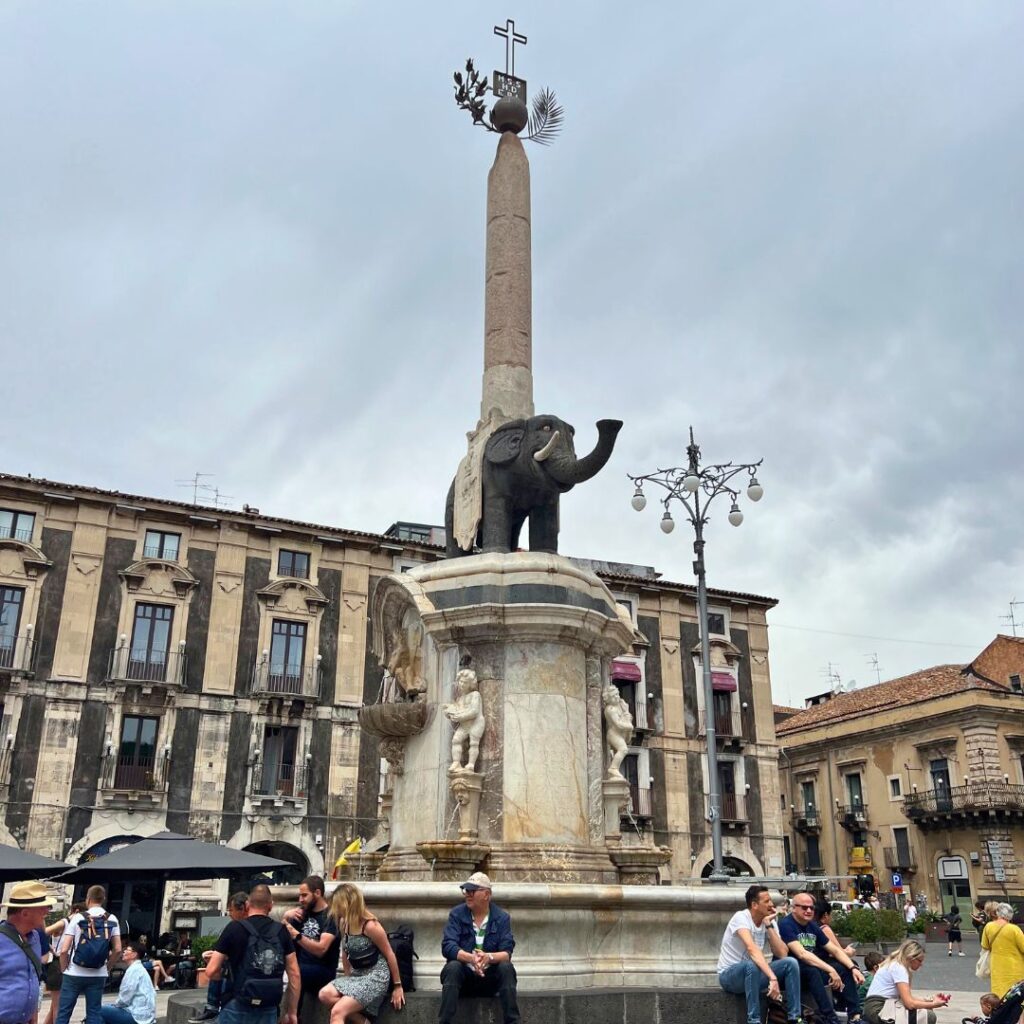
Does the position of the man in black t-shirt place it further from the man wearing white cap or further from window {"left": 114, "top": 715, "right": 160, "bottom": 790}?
window {"left": 114, "top": 715, "right": 160, "bottom": 790}

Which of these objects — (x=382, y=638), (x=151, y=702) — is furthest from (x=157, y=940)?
(x=382, y=638)

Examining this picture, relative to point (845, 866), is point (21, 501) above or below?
above

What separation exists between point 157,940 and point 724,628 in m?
26.8

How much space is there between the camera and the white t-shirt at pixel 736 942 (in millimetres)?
8008

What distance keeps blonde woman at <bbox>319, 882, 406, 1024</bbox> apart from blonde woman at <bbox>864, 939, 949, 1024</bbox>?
4135 millimetres

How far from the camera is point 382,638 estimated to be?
1165cm

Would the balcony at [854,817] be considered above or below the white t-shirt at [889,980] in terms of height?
above

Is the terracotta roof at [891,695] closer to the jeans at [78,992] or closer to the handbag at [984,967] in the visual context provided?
the handbag at [984,967]

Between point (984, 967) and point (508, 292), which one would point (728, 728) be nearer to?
point (508, 292)

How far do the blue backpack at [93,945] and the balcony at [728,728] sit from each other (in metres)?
33.6

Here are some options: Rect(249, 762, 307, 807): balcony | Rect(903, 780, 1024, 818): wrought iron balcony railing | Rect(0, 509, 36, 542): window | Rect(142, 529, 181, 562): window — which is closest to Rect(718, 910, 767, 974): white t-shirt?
Rect(249, 762, 307, 807): balcony

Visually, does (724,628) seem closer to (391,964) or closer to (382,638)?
(382,638)

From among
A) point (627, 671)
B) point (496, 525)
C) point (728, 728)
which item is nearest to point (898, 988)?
point (496, 525)

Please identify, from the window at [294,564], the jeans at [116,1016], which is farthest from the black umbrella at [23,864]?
the window at [294,564]
